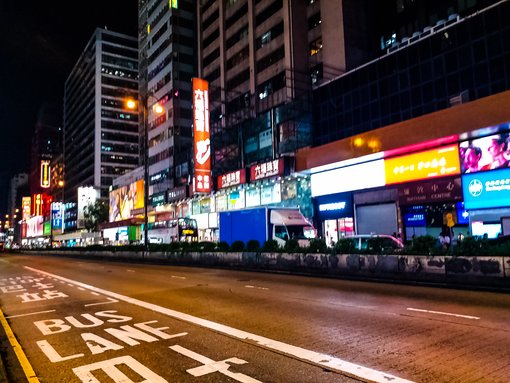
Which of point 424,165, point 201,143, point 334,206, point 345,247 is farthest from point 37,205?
point 345,247

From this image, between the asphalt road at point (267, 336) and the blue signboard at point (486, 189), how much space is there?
1249 centimetres

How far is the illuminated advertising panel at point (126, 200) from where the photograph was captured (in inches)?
2945

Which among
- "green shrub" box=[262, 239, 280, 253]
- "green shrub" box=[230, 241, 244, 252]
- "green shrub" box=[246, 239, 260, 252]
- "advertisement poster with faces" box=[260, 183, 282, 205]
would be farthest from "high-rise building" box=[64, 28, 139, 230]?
"green shrub" box=[262, 239, 280, 253]

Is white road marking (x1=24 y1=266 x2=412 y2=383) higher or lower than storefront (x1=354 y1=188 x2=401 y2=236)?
lower

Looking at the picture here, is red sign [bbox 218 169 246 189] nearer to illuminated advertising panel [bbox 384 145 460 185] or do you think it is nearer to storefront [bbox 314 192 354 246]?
storefront [bbox 314 192 354 246]

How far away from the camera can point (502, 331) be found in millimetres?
7242

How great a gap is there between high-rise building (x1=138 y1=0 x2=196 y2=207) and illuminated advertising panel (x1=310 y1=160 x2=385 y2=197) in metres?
36.5

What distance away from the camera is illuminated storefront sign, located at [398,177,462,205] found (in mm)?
25000

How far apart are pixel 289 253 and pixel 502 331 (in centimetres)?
1357

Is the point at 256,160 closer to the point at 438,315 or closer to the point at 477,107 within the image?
the point at 477,107

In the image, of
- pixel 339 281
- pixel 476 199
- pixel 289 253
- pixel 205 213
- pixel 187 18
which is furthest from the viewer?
pixel 187 18

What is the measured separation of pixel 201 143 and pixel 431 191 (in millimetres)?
22848

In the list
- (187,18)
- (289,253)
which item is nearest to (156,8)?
(187,18)

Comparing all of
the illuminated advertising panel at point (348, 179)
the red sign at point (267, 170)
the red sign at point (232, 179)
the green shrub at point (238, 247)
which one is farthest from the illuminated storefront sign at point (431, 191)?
the red sign at point (232, 179)
